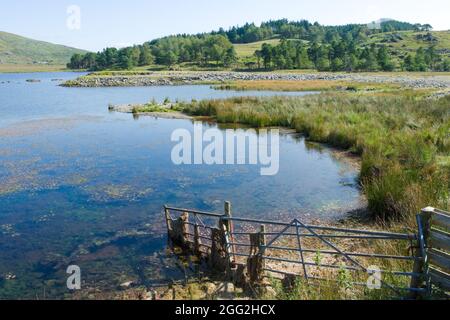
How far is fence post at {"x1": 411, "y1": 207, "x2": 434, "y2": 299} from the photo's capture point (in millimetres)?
6512

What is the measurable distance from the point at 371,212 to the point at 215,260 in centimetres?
557

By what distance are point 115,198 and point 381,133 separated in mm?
14180

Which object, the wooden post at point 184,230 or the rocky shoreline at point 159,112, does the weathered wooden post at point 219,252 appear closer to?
the wooden post at point 184,230

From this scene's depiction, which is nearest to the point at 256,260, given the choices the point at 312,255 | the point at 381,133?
the point at 312,255

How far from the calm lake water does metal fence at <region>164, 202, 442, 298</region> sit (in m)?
1.10

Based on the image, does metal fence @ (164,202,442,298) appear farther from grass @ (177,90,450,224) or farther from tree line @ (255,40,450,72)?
tree line @ (255,40,450,72)

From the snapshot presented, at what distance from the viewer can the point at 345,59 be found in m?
107

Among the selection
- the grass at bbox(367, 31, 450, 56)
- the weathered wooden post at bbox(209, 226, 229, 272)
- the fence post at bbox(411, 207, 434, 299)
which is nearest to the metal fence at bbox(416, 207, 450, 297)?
the fence post at bbox(411, 207, 434, 299)

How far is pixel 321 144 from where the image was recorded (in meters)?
25.2

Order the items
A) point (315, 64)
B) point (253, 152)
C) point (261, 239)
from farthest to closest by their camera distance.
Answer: point (315, 64)
point (253, 152)
point (261, 239)

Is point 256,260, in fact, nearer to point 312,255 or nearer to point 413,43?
point 312,255
